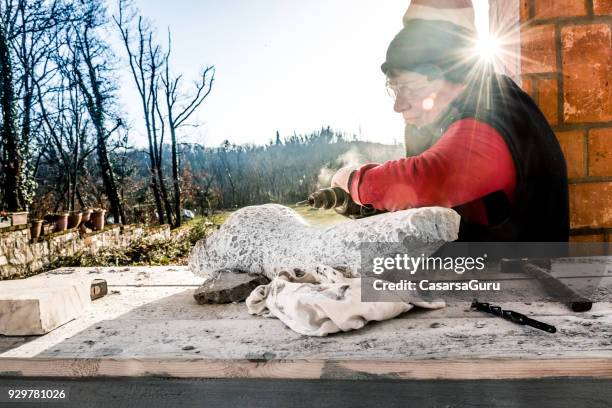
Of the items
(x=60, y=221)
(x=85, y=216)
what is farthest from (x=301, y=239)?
(x=85, y=216)

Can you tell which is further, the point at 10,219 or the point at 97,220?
the point at 97,220

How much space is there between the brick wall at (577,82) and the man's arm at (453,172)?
54 cm

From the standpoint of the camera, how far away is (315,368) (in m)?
0.80

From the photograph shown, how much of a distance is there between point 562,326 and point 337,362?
50 cm

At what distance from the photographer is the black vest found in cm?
129

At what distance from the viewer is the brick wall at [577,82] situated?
1.64 metres

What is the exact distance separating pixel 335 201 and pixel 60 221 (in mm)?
6027

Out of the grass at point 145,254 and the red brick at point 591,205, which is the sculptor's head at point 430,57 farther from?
the grass at point 145,254

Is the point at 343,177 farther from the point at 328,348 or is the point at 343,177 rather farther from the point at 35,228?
the point at 35,228

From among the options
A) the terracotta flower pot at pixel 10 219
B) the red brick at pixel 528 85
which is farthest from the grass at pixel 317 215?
the terracotta flower pot at pixel 10 219

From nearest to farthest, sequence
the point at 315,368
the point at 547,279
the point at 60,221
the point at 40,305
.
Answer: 1. the point at 315,368
2. the point at 40,305
3. the point at 547,279
4. the point at 60,221

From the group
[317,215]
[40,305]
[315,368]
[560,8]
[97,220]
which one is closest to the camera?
[315,368]

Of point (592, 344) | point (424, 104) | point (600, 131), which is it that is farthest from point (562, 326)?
point (600, 131)

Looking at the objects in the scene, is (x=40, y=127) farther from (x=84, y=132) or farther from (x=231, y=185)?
(x=231, y=185)
